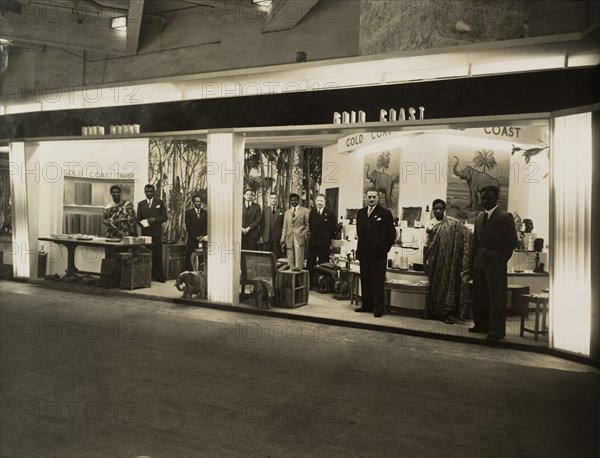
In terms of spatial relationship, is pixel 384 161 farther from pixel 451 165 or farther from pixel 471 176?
pixel 471 176

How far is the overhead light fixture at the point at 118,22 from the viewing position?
3.99 m

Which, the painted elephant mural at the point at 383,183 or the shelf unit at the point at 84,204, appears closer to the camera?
the shelf unit at the point at 84,204

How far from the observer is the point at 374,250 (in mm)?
6246

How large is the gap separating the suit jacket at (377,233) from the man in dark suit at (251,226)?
2.83 meters

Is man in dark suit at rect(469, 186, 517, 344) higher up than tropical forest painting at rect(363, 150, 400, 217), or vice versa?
tropical forest painting at rect(363, 150, 400, 217)

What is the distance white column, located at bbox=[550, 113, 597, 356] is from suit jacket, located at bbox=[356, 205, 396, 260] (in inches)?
77.3

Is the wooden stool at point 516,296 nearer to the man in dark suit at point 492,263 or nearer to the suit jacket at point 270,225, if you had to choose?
the man in dark suit at point 492,263

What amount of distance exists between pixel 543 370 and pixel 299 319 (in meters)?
2.87

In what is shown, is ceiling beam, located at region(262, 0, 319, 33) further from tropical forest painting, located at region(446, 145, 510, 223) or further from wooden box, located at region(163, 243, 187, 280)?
wooden box, located at region(163, 243, 187, 280)

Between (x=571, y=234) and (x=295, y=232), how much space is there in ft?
15.1

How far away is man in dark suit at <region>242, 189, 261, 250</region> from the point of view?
862cm

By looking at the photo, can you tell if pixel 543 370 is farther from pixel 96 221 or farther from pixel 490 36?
pixel 96 221

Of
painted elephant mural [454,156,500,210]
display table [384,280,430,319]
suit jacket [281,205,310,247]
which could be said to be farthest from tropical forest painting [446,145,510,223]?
suit jacket [281,205,310,247]

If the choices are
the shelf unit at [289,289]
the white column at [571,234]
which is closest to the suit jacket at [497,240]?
the white column at [571,234]
